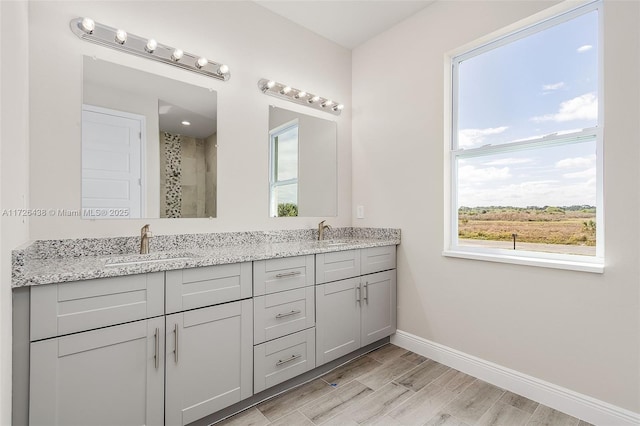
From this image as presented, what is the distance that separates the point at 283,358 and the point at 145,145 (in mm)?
1632

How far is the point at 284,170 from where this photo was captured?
2.66m

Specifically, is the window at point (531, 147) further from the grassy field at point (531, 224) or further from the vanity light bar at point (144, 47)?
the vanity light bar at point (144, 47)

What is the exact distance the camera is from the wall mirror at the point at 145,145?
5.94 feet

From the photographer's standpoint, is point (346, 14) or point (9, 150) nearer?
point (9, 150)

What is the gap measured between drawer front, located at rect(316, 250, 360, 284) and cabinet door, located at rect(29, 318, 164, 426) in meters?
1.04

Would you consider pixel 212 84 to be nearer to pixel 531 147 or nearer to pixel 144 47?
pixel 144 47

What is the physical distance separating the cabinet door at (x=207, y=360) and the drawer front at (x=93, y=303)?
0.52 ft

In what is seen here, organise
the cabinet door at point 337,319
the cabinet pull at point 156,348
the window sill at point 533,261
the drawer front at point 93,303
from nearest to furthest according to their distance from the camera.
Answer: the drawer front at point 93,303 < the cabinet pull at point 156,348 < the window sill at point 533,261 < the cabinet door at point 337,319

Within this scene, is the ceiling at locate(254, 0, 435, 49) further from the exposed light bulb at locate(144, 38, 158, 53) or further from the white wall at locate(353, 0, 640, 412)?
the exposed light bulb at locate(144, 38, 158, 53)

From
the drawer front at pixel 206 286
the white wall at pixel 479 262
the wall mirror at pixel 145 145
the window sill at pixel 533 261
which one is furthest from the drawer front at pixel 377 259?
the wall mirror at pixel 145 145

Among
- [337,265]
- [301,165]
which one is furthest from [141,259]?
[301,165]

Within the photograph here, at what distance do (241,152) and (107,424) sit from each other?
178cm

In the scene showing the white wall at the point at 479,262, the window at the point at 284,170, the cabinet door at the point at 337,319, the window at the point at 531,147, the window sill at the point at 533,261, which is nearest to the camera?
the white wall at the point at 479,262

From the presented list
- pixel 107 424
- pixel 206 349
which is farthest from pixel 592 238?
pixel 107 424
